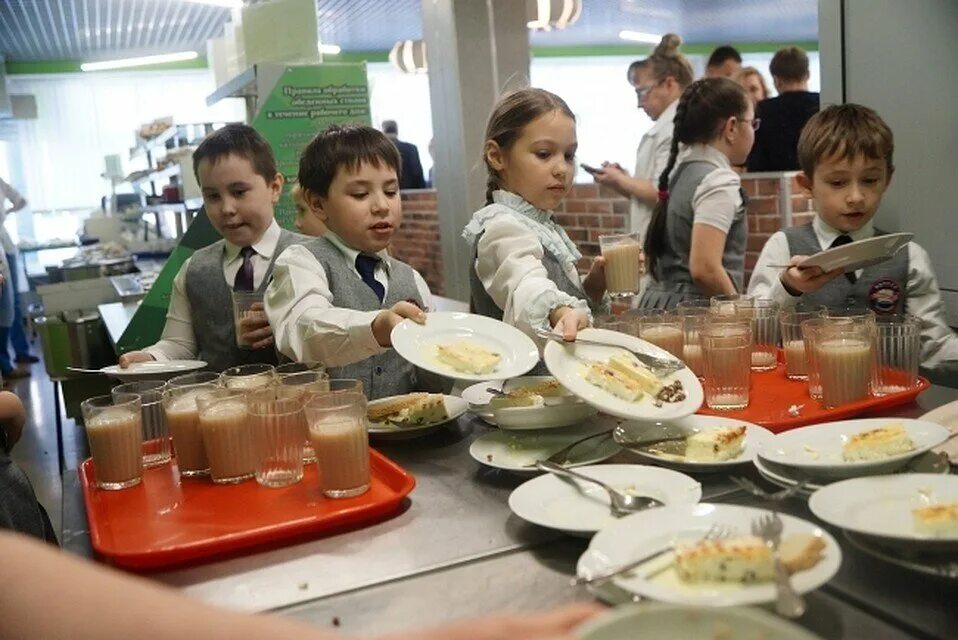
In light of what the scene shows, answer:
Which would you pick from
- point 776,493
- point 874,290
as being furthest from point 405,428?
point 874,290

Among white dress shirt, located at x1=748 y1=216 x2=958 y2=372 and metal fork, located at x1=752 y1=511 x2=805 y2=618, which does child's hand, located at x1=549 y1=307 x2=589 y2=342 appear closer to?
metal fork, located at x1=752 y1=511 x2=805 y2=618

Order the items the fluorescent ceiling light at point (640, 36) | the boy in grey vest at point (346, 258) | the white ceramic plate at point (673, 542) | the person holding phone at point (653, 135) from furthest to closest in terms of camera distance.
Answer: the fluorescent ceiling light at point (640, 36) → the person holding phone at point (653, 135) → the boy in grey vest at point (346, 258) → the white ceramic plate at point (673, 542)

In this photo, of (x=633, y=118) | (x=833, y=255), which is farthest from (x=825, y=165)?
(x=633, y=118)

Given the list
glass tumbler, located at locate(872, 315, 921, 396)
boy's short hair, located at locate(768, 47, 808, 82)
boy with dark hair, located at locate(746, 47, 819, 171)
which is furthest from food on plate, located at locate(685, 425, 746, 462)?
boy's short hair, located at locate(768, 47, 808, 82)

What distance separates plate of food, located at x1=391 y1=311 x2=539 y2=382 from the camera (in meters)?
1.68

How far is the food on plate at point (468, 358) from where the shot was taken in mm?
1679

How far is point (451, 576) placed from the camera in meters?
1.17

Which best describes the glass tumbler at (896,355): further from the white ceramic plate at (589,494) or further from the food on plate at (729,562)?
the food on plate at (729,562)

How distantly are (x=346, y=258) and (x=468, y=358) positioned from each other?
0.76m

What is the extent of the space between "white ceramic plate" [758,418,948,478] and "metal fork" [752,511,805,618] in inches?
11.2

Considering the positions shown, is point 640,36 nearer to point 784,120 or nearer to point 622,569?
A: point 784,120

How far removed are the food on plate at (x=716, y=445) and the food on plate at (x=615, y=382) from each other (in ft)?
0.47

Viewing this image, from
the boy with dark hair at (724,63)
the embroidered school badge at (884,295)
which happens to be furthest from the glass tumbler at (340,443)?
the boy with dark hair at (724,63)

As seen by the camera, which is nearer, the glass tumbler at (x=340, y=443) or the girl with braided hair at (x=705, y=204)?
the glass tumbler at (x=340, y=443)
